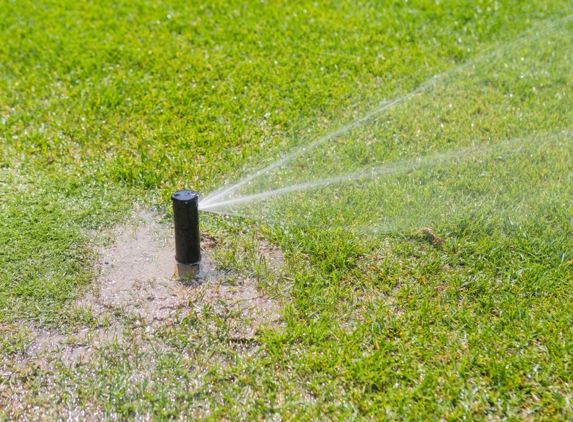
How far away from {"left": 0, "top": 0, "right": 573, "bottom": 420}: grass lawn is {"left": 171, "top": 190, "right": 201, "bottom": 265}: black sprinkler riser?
192mm

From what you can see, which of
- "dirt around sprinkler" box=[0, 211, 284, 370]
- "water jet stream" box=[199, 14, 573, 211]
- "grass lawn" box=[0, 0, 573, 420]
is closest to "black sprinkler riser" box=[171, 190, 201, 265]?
"dirt around sprinkler" box=[0, 211, 284, 370]

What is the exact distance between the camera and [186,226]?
9.72 feet

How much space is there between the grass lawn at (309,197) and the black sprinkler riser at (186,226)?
0.63 ft

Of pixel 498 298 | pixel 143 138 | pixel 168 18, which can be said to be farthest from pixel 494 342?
pixel 168 18

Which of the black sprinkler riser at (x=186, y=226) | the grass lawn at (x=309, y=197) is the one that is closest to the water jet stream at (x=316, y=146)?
the grass lawn at (x=309, y=197)

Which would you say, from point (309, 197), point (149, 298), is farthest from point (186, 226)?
point (309, 197)

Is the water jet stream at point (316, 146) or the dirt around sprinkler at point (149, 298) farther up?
the water jet stream at point (316, 146)

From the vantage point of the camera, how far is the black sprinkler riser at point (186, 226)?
288 centimetres

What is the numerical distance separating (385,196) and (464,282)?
2.57 feet

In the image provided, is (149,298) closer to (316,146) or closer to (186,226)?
(186,226)

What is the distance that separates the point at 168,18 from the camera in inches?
233

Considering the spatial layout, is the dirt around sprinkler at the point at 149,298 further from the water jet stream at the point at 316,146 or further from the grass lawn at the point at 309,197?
the water jet stream at the point at 316,146

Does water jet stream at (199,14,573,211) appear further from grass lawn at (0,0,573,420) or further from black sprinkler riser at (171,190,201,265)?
black sprinkler riser at (171,190,201,265)

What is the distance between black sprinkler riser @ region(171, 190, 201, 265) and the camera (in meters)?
2.88
